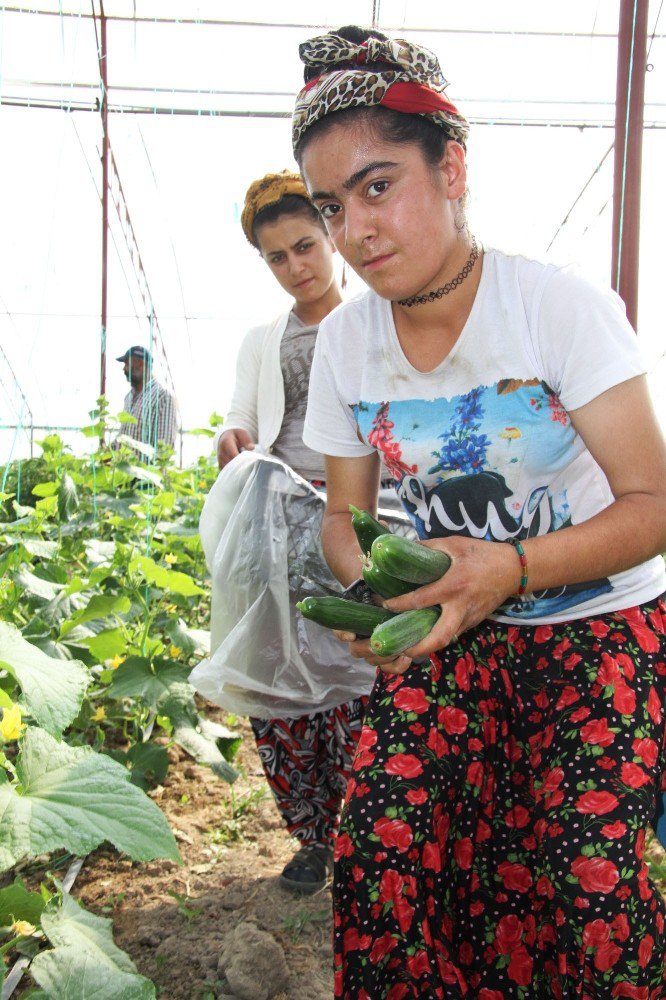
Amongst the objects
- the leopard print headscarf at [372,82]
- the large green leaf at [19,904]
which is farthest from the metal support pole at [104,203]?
the large green leaf at [19,904]

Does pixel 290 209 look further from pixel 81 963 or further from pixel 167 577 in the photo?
pixel 81 963

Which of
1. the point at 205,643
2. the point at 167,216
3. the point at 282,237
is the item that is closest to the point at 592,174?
the point at 167,216

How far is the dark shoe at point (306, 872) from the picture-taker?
247 cm

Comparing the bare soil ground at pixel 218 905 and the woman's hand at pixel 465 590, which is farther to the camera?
the bare soil ground at pixel 218 905

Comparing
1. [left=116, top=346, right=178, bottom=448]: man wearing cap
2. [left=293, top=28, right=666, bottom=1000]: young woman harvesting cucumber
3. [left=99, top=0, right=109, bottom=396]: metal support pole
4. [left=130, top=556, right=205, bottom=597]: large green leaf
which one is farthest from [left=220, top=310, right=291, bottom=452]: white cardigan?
[left=99, top=0, right=109, bottom=396]: metal support pole

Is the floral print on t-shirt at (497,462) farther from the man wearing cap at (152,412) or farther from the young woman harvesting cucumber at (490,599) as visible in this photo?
the man wearing cap at (152,412)

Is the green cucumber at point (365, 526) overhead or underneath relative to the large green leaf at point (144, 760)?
overhead

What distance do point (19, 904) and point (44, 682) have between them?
36 cm

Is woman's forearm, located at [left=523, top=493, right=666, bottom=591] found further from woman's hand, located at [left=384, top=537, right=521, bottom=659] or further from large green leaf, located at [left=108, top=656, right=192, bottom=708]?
large green leaf, located at [left=108, top=656, right=192, bottom=708]

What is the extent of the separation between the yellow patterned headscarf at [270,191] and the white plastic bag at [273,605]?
749 mm

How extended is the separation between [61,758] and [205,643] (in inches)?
47.8

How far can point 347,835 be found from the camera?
1.50 meters

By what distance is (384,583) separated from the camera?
5.15 feet

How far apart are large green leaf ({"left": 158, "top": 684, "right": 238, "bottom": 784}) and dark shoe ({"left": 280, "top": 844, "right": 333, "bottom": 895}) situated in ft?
0.91
